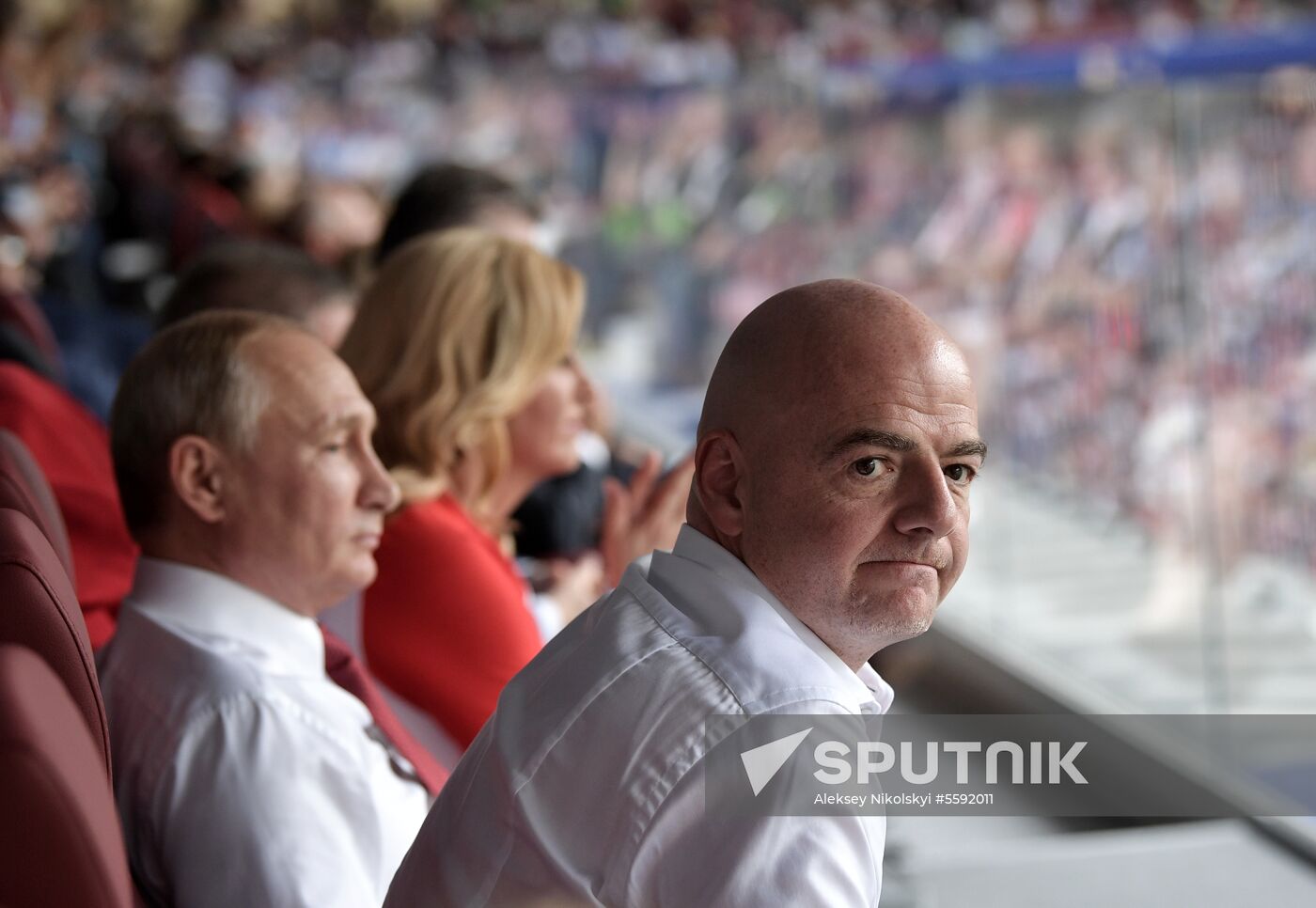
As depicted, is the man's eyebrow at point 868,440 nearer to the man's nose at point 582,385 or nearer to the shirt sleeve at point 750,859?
the shirt sleeve at point 750,859

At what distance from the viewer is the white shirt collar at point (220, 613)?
1.45 m

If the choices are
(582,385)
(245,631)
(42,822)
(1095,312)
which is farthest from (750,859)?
(1095,312)

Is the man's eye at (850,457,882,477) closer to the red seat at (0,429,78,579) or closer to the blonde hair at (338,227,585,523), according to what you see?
the red seat at (0,429,78,579)

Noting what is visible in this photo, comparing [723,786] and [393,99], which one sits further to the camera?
[393,99]

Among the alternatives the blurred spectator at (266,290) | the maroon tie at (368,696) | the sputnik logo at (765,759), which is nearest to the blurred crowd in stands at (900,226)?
the blurred spectator at (266,290)

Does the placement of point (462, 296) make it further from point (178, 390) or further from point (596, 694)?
point (596, 694)

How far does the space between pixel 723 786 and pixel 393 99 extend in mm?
10768

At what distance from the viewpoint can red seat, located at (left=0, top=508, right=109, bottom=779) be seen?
104 cm

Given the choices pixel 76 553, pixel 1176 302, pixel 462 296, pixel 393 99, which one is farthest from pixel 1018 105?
pixel 393 99

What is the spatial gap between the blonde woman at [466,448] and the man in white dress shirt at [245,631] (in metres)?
0.27

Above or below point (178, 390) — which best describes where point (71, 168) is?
above

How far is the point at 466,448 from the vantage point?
2.05 meters

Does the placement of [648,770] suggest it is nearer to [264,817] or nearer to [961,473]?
[961,473]

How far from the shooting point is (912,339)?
101 centimetres
